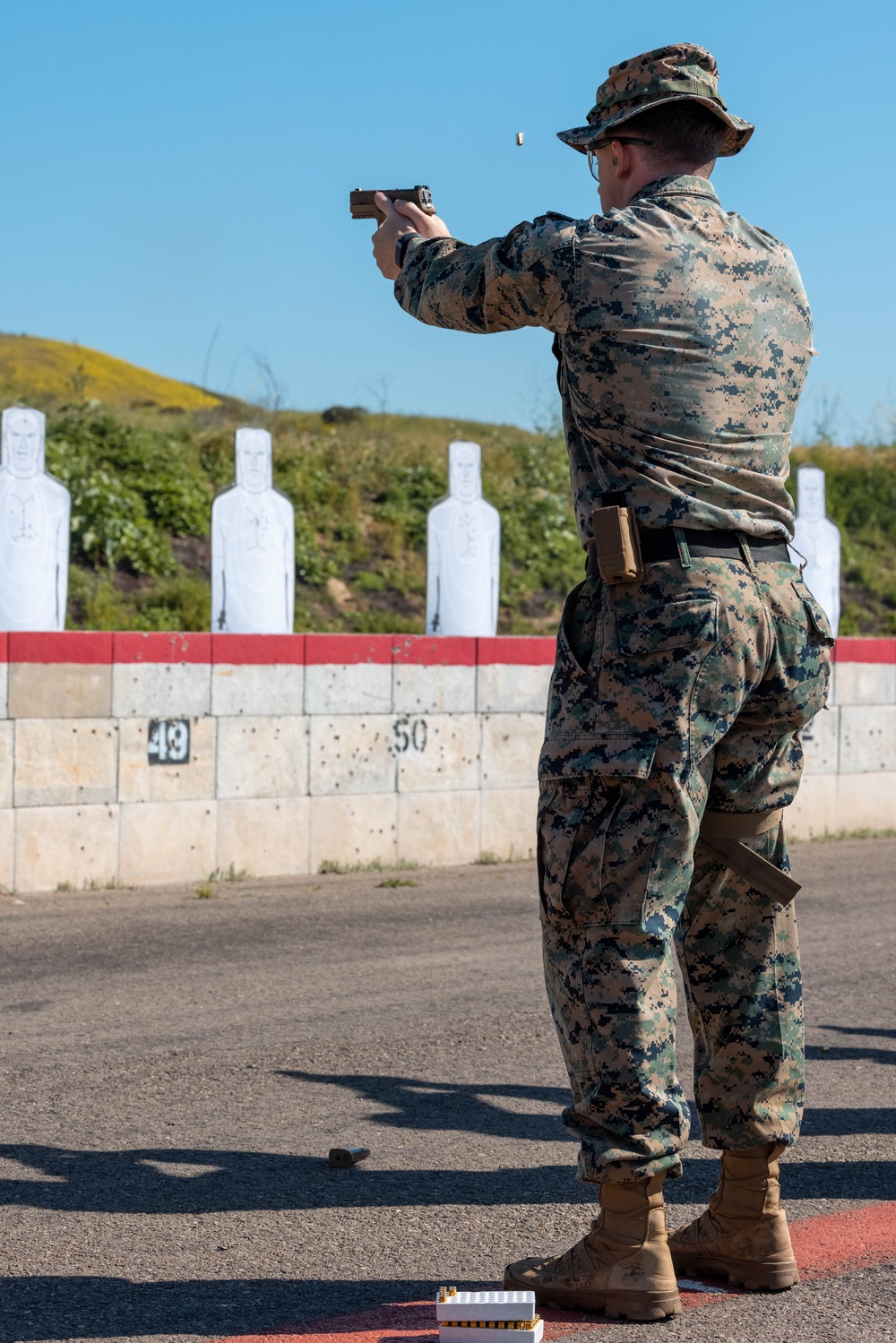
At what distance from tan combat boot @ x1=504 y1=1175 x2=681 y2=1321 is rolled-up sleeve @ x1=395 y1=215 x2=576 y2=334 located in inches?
64.8

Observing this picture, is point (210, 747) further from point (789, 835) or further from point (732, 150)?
point (732, 150)

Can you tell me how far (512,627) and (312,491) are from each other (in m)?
3.37

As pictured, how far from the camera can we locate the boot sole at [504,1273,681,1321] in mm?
2756

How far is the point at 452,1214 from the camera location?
3.46 metres

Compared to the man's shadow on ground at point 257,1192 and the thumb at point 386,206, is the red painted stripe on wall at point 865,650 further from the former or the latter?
the thumb at point 386,206

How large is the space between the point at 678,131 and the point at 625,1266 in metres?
2.18

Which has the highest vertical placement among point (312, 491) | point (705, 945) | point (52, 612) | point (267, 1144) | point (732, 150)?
point (312, 491)

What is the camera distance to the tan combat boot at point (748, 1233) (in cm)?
296

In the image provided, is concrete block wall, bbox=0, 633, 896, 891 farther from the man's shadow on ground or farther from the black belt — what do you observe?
the black belt

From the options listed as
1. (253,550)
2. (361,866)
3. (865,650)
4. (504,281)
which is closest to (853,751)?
(865,650)

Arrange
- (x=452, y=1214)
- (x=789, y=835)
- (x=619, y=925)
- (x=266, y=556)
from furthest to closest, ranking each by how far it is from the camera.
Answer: (x=789, y=835) → (x=266, y=556) → (x=452, y=1214) → (x=619, y=925)

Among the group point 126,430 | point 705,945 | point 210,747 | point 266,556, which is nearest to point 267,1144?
point 705,945

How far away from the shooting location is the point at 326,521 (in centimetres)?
1709

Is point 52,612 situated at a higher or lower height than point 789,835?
higher
